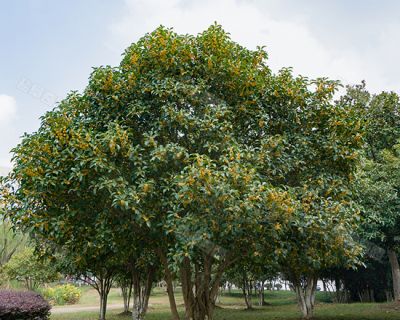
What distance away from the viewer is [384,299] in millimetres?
29125

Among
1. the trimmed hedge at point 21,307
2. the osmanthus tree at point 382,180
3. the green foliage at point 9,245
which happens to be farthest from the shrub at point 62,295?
the osmanthus tree at point 382,180

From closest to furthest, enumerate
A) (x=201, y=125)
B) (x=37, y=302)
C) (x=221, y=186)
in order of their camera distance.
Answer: (x=221, y=186) → (x=201, y=125) → (x=37, y=302)

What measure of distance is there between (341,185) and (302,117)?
66.3 inches

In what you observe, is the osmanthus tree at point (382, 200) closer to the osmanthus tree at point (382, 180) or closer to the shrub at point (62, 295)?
the osmanthus tree at point (382, 180)

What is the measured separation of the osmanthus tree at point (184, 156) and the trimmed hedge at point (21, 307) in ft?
13.3

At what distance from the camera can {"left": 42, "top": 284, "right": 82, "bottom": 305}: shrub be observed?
1303 inches

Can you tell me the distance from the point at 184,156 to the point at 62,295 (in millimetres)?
29570

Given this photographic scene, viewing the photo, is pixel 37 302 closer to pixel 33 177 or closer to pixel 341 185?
pixel 33 177

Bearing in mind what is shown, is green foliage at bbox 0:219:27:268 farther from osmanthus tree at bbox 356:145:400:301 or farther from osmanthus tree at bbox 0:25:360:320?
osmanthus tree at bbox 0:25:360:320

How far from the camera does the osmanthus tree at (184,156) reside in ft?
22.3

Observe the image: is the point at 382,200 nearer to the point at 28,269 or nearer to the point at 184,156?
the point at 184,156

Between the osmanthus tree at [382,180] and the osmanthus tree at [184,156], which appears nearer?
the osmanthus tree at [184,156]

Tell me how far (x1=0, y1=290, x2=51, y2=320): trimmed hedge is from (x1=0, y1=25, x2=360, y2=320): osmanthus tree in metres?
4.06

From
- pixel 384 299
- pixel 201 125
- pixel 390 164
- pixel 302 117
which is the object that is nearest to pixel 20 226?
pixel 201 125
